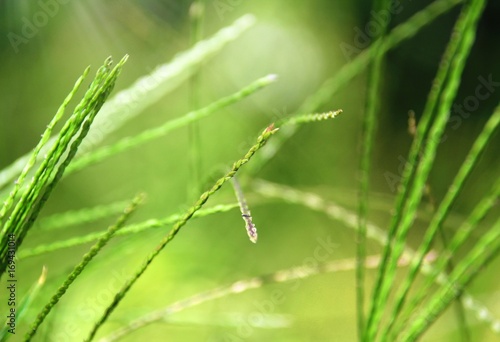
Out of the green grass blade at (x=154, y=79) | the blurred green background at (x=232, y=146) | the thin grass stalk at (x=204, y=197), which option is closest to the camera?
the thin grass stalk at (x=204, y=197)

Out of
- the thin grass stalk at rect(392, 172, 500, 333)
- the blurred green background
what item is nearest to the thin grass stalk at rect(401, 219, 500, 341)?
the thin grass stalk at rect(392, 172, 500, 333)

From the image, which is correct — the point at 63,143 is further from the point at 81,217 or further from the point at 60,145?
the point at 81,217

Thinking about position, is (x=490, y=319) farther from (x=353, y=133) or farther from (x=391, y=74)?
(x=391, y=74)

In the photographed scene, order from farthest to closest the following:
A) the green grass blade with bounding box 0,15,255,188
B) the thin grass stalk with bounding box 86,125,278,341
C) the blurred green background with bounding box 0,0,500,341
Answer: the blurred green background with bounding box 0,0,500,341
the green grass blade with bounding box 0,15,255,188
the thin grass stalk with bounding box 86,125,278,341

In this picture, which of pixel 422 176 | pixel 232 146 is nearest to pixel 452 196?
pixel 422 176

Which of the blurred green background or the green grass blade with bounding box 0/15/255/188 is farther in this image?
the blurred green background

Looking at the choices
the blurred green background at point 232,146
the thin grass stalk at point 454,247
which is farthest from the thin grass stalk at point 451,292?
the blurred green background at point 232,146

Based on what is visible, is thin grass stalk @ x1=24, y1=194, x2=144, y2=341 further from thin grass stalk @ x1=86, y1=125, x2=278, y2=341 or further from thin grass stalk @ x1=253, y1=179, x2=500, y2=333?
thin grass stalk @ x1=253, y1=179, x2=500, y2=333

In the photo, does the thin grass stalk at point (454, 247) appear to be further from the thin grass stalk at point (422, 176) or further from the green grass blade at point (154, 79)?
the green grass blade at point (154, 79)

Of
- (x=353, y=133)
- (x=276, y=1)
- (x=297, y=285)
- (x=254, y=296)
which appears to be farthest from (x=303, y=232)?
(x=276, y=1)
